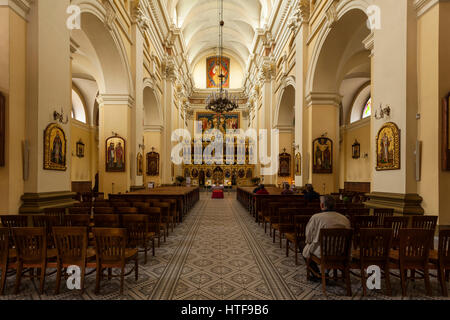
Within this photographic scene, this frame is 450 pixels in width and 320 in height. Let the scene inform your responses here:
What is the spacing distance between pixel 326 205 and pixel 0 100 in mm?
5674

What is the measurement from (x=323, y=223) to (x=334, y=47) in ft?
27.6

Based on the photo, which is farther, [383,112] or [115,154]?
[115,154]

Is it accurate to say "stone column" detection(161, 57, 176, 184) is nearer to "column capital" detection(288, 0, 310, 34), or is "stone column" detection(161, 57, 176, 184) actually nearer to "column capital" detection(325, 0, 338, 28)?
"column capital" detection(288, 0, 310, 34)

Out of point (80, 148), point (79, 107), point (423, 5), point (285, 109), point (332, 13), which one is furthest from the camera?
point (79, 107)

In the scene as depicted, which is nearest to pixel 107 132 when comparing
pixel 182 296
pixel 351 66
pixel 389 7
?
pixel 182 296

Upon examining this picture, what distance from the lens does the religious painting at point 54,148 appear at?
5.64m

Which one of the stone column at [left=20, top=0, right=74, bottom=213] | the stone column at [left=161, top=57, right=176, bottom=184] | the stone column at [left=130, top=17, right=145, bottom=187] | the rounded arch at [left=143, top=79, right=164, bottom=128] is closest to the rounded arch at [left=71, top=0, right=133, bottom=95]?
the stone column at [left=130, top=17, right=145, bottom=187]

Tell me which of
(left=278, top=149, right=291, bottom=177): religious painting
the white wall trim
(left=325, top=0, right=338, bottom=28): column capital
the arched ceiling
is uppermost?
the arched ceiling

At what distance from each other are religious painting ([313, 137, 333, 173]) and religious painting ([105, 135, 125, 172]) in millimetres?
7507

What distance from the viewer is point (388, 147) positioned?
5734 millimetres

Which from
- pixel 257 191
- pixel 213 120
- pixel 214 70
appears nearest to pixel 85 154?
pixel 257 191

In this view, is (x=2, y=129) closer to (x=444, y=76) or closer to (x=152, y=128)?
(x=444, y=76)

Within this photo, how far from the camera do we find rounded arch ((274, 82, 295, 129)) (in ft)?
51.5

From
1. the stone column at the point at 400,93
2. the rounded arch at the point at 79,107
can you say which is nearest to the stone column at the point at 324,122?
the stone column at the point at 400,93
